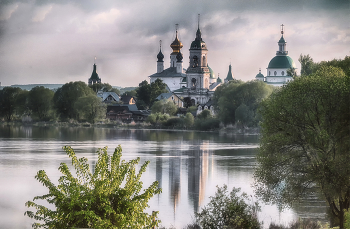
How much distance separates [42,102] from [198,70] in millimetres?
35271

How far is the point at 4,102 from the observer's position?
2216cm

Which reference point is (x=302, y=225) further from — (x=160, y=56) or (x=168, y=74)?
(x=168, y=74)

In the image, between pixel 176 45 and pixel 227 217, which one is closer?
pixel 227 217

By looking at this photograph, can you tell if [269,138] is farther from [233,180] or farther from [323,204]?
[233,180]

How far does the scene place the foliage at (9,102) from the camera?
776 inches

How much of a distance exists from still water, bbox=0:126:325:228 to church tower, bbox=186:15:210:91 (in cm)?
3357

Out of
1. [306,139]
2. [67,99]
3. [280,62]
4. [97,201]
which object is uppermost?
[280,62]

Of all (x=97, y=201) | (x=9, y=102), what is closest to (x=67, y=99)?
(x=9, y=102)

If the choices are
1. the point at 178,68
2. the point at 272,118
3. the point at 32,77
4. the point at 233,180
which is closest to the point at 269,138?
the point at 272,118

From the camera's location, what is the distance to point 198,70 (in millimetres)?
58750

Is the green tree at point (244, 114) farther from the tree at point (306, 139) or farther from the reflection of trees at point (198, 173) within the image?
the tree at point (306, 139)

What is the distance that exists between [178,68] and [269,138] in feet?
189

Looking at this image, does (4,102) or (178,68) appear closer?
(4,102)

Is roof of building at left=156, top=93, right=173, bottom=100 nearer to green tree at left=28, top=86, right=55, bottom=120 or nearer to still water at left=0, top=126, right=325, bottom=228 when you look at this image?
green tree at left=28, top=86, right=55, bottom=120
